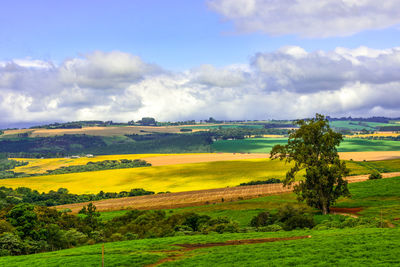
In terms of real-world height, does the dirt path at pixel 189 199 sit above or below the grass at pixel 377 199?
below

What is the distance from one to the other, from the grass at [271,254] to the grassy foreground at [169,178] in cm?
8981

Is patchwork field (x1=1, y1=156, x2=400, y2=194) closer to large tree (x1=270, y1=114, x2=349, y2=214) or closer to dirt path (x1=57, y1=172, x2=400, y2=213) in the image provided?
dirt path (x1=57, y1=172, x2=400, y2=213)

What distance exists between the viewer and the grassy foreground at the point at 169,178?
138m

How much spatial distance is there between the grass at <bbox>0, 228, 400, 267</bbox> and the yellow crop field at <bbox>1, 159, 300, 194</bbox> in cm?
9008

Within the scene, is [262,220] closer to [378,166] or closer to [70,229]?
[70,229]

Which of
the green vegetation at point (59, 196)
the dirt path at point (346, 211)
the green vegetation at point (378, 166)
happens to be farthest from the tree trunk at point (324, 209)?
the green vegetation at point (59, 196)

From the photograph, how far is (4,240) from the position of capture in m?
47.7

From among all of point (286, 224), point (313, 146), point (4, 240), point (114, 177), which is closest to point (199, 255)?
point (286, 224)

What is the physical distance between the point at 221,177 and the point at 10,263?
11275 cm

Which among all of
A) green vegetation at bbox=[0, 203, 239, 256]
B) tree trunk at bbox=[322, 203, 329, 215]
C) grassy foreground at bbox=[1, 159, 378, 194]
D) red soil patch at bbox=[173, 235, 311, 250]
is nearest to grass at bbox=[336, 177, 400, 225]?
tree trunk at bbox=[322, 203, 329, 215]

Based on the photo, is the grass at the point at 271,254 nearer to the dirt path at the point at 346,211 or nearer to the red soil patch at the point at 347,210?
the dirt path at the point at 346,211

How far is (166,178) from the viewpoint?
15225 centimetres

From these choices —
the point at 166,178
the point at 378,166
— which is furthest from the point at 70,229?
the point at 378,166

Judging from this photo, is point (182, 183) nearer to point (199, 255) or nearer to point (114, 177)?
point (114, 177)
